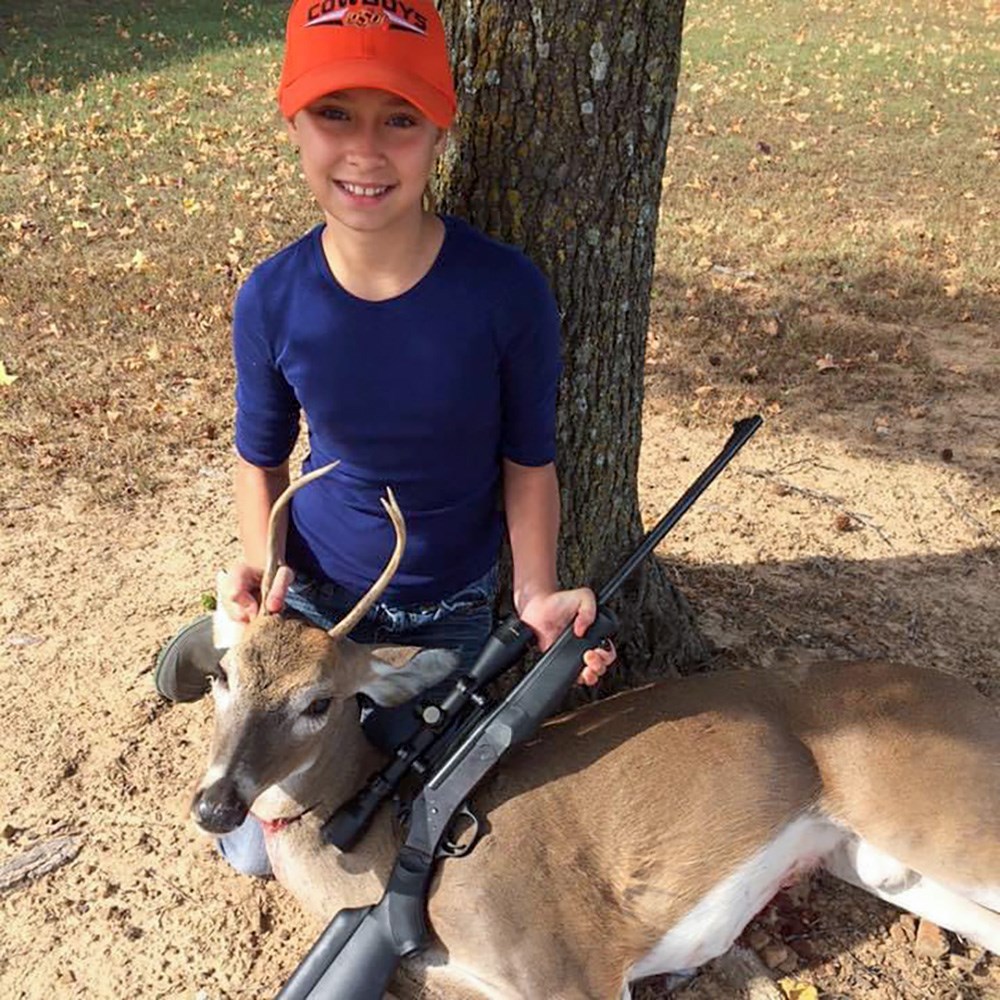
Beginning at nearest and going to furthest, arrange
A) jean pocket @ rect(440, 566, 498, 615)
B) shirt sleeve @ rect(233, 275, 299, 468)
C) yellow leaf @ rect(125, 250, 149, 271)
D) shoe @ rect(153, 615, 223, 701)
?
shirt sleeve @ rect(233, 275, 299, 468) < jean pocket @ rect(440, 566, 498, 615) < shoe @ rect(153, 615, 223, 701) < yellow leaf @ rect(125, 250, 149, 271)

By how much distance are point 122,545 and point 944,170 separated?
7972mm

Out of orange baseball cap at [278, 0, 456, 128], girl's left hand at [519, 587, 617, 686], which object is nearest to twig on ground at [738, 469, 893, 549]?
girl's left hand at [519, 587, 617, 686]

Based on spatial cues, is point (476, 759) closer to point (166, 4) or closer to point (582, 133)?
point (582, 133)

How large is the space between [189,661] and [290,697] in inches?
36.4

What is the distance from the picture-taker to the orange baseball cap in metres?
2.33

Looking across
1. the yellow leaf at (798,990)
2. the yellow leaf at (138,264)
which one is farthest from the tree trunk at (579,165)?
the yellow leaf at (138,264)

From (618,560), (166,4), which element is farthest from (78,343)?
(166,4)

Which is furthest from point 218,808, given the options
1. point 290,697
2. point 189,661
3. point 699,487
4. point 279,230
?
point 279,230

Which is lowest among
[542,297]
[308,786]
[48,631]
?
[48,631]

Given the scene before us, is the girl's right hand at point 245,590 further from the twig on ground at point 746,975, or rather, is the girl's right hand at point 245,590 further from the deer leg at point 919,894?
the deer leg at point 919,894

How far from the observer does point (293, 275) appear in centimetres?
273

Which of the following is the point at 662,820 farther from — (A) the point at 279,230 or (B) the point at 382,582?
(A) the point at 279,230

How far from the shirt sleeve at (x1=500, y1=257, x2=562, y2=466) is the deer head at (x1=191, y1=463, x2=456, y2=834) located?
0.37 m

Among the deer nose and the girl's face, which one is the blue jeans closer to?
the deer nose
